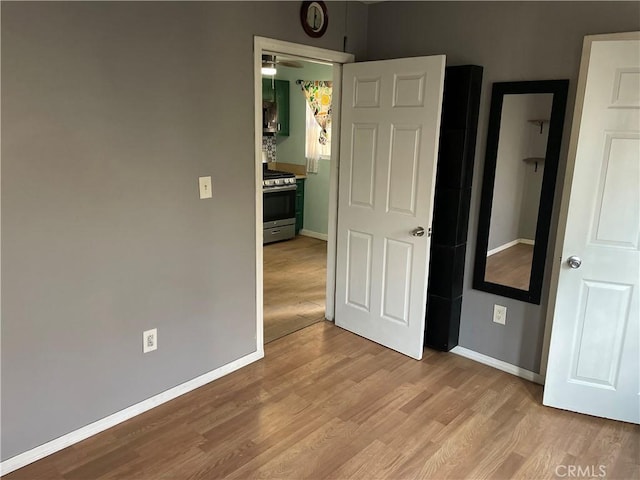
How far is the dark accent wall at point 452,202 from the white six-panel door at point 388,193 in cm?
A: 12

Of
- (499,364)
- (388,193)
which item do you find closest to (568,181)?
(388,193)

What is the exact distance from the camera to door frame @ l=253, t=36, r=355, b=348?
277 centimetres

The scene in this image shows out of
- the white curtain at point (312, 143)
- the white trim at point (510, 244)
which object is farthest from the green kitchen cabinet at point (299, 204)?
the white trim at point (510, 244)

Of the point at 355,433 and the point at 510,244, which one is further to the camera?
the point at 510,244

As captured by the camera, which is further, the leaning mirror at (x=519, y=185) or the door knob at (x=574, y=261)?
the leaning mirror at (x=519, y=185)

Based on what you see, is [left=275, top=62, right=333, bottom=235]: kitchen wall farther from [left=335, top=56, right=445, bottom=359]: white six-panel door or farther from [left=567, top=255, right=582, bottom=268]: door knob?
[left=567, top=255, right=582, bottom=268]: door knob

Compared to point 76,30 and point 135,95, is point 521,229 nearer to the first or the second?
point 135,95

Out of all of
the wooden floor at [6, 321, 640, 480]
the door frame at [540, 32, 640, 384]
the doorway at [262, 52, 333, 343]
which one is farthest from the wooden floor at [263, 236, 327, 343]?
the door frame at [540, 32, 640, 384]

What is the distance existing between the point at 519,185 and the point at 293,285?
2393mm

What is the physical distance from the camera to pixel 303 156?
640 cm

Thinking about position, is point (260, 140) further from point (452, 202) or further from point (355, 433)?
point (355, 433)

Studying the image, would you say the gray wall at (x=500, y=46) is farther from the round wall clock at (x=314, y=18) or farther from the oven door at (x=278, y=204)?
the oven door at (x=278, y=204)

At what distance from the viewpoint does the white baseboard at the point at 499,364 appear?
294 centimetres

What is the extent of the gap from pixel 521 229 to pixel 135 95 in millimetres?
2220
